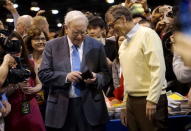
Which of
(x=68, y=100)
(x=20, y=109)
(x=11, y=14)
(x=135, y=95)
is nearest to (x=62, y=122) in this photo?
(x=68, y=100)

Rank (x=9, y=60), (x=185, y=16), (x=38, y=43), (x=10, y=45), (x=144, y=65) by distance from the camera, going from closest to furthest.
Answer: (x=185, y=16) < (x=9, y=60) < (x=10, y=45) < (x=144, y=65) < (x=38, y=43)

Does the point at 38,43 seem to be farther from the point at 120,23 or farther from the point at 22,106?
the point at 120,23

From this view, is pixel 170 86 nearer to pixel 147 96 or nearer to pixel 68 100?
pixel 147 96

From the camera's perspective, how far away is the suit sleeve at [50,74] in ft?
10.7

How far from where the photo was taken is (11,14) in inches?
224

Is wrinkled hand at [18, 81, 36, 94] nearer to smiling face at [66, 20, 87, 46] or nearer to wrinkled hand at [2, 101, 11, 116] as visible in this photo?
wrinkled hand at [2, 101, 11, 116]

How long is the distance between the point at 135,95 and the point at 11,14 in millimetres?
3005

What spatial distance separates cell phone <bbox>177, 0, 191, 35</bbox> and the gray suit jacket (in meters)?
2.52

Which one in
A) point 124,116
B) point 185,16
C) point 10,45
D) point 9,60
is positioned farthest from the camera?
point 124,116

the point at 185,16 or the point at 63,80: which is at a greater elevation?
the point at 185,16

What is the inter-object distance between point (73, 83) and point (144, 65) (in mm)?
649

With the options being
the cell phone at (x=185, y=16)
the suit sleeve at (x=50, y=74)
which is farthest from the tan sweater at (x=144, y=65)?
the cell phone at (x=185, y=16)

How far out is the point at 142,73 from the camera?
329cm

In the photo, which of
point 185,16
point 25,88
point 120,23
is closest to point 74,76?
point 25,88
